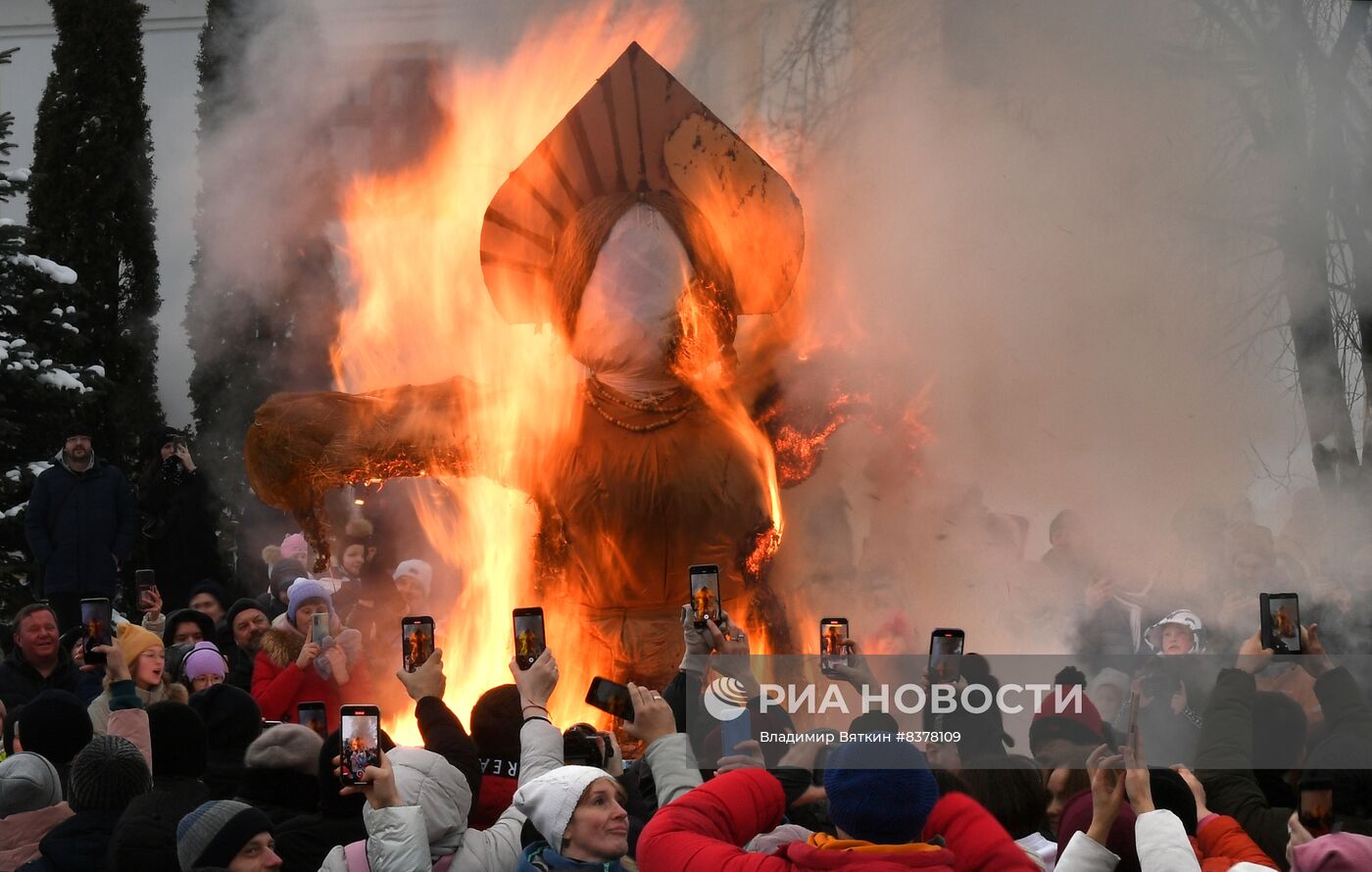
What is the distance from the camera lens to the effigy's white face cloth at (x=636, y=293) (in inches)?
271

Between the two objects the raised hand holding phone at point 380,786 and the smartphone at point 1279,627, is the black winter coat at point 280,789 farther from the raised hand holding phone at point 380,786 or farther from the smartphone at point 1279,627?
the smartphone at point 1279,627

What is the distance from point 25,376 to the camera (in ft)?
34.6

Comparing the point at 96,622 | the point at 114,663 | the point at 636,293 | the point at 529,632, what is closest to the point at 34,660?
the point at 96,622

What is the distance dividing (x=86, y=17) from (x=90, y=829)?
10.1 m

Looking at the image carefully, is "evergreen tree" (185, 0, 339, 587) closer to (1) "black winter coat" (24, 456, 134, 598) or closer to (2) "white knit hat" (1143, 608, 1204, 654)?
(1) "black winter coat" (24, 456, 134, 598)

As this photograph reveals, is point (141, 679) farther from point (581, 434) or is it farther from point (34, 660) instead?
point (581, 434)

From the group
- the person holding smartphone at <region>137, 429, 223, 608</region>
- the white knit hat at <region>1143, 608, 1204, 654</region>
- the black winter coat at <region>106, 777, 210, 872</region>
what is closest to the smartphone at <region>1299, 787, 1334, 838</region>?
the white knit hat at <region>1143, 608, 1204, 654</region>

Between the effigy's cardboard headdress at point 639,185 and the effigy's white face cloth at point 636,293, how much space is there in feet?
0.72

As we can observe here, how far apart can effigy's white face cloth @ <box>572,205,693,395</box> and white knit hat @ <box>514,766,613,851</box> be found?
3188 mm

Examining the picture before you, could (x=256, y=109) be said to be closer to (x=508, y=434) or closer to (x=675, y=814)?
(x=508, y=434)

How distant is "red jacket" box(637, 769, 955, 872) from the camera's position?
322 cm

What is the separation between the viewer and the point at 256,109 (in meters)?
8.37

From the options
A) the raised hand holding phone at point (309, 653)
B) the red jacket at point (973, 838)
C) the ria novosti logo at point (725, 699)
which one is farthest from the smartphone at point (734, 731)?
the raised hand holding phone at point (309, 653)

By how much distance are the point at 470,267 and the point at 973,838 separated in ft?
15.5
